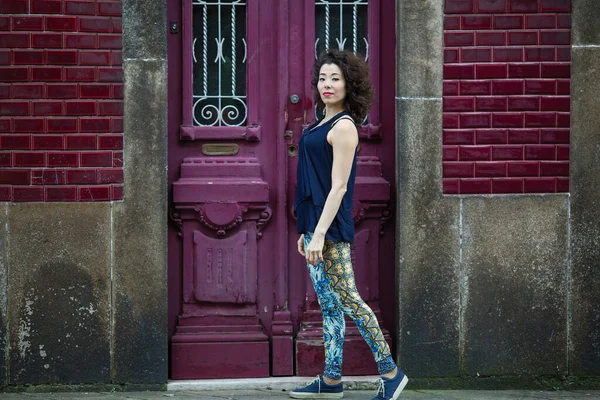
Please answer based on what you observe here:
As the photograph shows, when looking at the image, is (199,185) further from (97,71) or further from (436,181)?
(436,181)

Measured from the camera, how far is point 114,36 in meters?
6.62

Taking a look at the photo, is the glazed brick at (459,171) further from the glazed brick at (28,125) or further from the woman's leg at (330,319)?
the glazed brick at (28,125)

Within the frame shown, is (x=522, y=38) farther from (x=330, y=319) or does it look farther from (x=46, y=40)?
(x=46, y=40)

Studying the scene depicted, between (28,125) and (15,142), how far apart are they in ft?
0.42

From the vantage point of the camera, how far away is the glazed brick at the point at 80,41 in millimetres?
6609

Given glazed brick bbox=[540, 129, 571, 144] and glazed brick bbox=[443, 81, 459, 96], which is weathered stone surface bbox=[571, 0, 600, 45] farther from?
glazed brick bbox=[443, 81, 459, 96]

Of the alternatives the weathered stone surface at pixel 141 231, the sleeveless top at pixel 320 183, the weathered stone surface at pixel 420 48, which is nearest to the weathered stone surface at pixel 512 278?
the weathered stone surface at pixel 420 48

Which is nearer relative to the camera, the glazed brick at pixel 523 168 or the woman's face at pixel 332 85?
the woman's face at pixel 332 85

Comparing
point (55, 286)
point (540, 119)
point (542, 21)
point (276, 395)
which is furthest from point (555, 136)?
point (55, 286)

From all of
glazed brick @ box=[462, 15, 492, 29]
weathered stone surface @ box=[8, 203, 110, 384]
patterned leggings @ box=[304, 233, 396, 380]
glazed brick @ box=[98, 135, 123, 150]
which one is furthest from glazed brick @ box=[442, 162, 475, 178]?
weathered stone surface @ box=[8, 203, 110, 384]

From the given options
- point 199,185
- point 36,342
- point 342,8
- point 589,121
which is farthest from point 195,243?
point 589,121

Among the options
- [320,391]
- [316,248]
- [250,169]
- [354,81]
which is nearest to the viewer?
[316,248]

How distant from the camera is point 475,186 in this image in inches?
267

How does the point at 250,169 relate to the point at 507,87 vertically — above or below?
below
